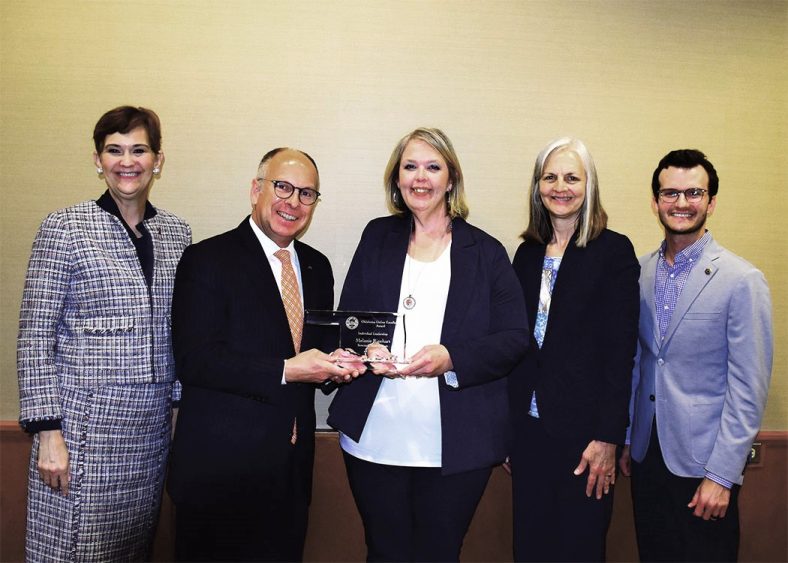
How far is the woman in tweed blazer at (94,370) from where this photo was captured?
205 centimetres

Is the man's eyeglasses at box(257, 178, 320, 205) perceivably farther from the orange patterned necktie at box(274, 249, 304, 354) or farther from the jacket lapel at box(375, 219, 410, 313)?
the jacket lapel at box(375, 219, 410, 313)

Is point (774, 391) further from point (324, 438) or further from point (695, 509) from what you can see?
point (324, 438)

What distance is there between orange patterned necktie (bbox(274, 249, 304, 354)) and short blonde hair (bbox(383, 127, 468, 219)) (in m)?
0.51

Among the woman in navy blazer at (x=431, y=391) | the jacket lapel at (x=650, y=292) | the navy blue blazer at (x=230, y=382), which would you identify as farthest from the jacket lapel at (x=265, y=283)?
the jacket lapel at (x=650, y=292)

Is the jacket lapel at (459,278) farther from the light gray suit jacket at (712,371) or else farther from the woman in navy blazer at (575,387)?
the light gray suit jacket at (712,371)

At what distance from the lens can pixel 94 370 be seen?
2.08m

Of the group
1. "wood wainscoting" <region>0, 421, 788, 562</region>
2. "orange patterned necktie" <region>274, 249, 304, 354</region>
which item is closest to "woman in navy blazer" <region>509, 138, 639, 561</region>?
"wood wainscoting" <region>0, 421, 788, 562</region>

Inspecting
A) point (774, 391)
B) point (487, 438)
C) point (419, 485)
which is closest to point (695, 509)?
point (487, 438)

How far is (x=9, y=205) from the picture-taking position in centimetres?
292

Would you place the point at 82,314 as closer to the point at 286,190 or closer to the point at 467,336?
the point at 286,190

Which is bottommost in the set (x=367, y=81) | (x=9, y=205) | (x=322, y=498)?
(x=322, y=498)

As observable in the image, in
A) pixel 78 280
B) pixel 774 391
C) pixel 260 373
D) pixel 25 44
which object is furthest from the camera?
pixel 774 391

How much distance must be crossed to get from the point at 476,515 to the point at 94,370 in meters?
2.01

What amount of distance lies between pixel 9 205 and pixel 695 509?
3.50 meters
